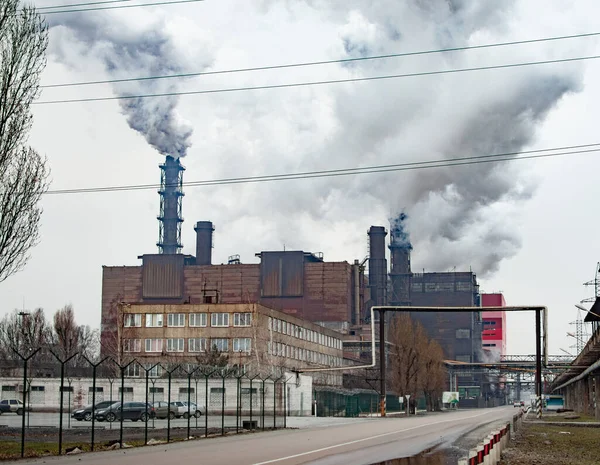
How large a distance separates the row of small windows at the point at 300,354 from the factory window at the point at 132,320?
1400 centimetres

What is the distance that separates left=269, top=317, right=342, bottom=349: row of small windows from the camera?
319 feet

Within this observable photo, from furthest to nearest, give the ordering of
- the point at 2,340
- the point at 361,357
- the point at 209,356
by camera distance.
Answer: the point at 361,357
the point at 2,340
the point at 209,356

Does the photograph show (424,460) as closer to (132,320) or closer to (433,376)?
(132,320)

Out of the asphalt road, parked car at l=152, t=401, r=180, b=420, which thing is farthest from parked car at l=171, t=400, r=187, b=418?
the asphalt road

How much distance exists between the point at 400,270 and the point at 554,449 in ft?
374

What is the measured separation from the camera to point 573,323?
495ft

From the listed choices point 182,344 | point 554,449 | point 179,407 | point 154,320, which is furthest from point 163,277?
point 554,449

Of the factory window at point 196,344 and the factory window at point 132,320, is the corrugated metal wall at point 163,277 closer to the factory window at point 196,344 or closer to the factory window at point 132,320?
the factory window at point 132,320

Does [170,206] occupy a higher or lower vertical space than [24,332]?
higher

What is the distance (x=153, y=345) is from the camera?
92.8 m

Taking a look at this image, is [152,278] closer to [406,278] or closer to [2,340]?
[2,340]

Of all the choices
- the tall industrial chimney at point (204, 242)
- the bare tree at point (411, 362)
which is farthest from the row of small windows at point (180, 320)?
the tall industrial chimney at point (204, 242)

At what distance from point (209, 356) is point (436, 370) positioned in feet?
134

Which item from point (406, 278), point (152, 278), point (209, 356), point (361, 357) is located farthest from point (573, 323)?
point (209, 356)
